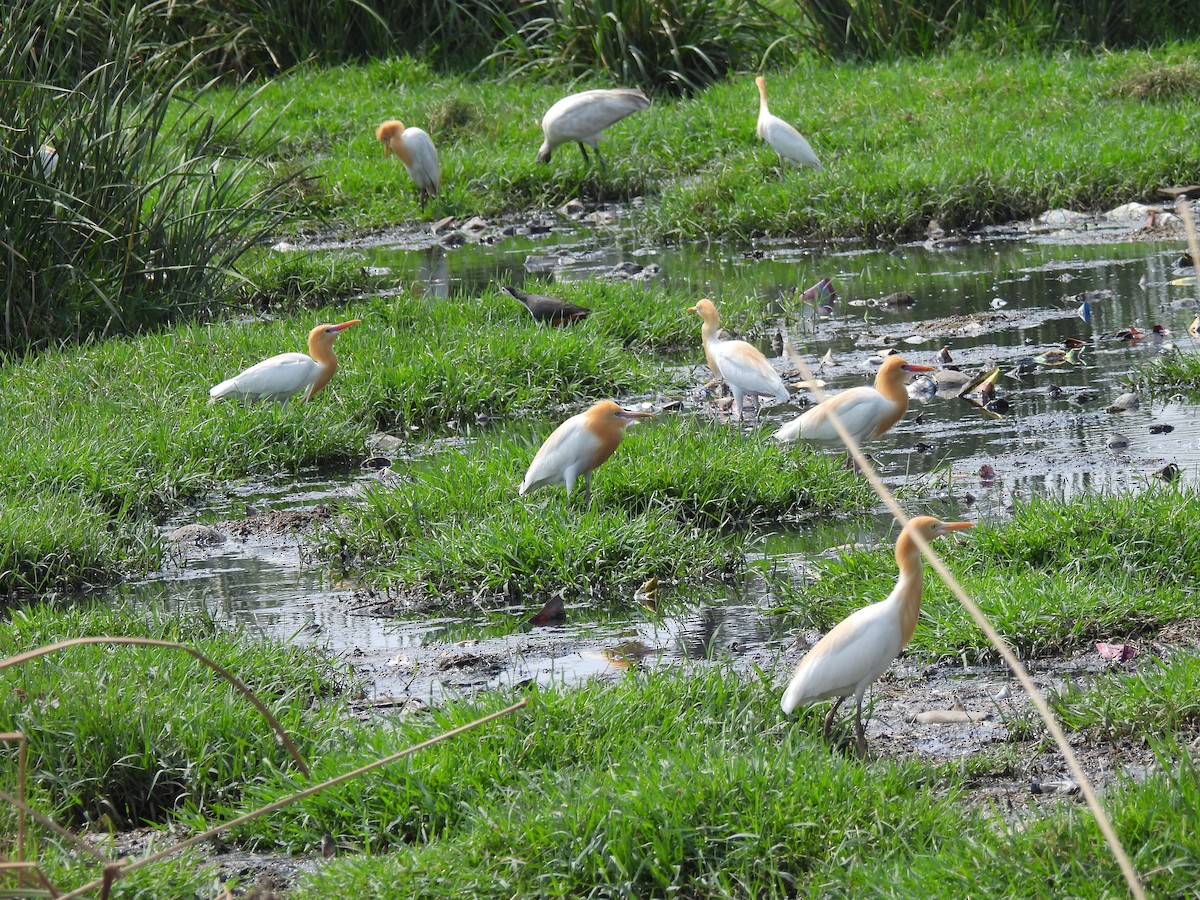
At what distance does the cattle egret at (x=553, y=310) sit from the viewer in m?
8.66

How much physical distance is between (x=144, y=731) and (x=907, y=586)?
6.52 ft

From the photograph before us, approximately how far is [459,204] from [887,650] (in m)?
10.5

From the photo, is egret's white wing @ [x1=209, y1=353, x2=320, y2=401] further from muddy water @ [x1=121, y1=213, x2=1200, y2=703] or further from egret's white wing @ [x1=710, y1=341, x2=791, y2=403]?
egret's white wing @ [x1=710, y1=341, x2=791, y2=403]

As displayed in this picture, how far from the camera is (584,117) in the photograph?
1340cm

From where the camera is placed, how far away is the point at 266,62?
18.2 meters

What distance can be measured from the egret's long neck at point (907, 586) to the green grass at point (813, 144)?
744 cm

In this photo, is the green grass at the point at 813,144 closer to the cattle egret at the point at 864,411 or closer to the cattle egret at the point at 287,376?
the cattle egret at the point at 287,376

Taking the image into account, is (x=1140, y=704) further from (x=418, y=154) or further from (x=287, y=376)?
(x=418, y=154)

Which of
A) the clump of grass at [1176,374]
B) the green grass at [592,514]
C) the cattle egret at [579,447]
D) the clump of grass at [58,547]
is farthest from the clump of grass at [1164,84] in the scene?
the clump of grass at [58,547]

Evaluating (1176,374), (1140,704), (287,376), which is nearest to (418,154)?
(287,376)

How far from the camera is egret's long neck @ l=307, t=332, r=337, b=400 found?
7406mm

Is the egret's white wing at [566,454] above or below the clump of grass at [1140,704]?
below

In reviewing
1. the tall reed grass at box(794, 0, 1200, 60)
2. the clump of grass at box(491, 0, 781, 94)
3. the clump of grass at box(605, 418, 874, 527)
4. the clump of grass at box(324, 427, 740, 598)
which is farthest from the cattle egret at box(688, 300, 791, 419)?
the tall reed grass at box(794, 0, 1200, 60)

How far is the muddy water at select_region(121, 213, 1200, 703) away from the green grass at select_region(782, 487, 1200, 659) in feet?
1.05
